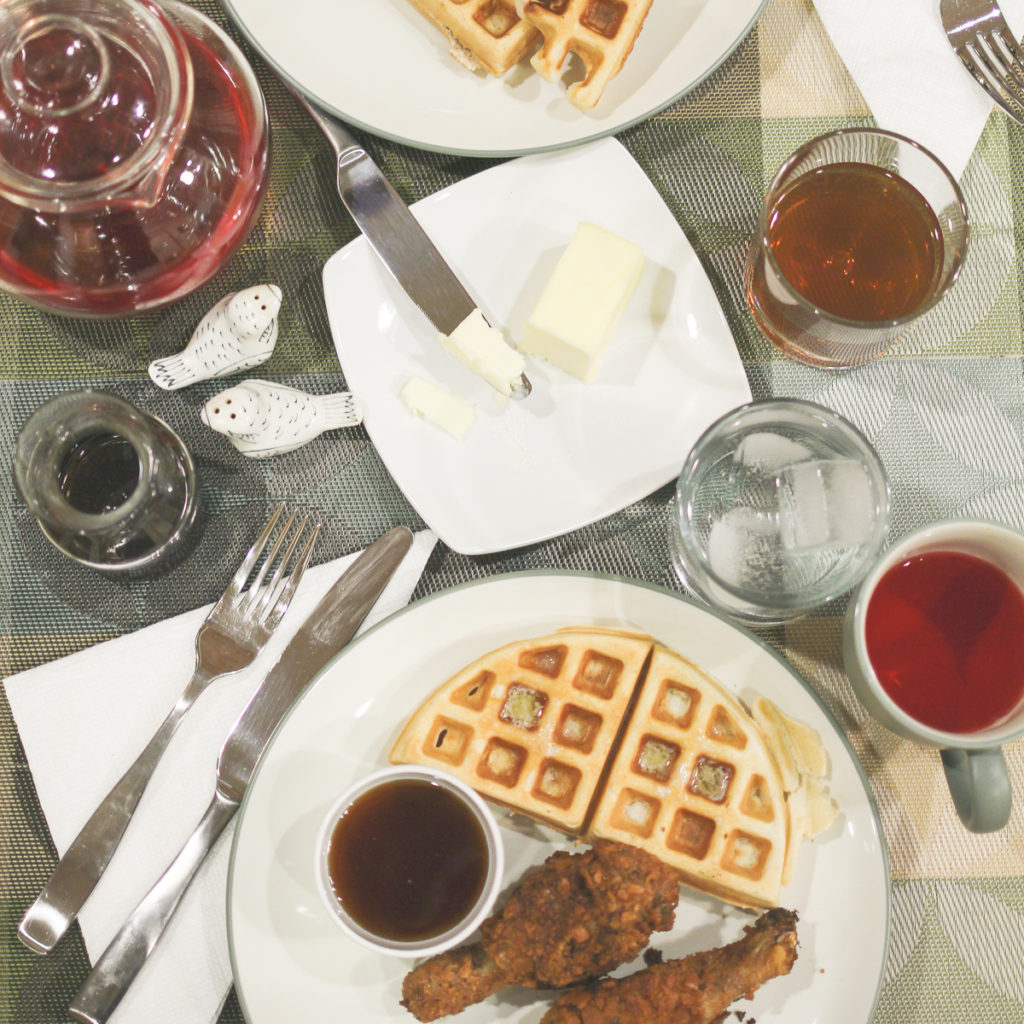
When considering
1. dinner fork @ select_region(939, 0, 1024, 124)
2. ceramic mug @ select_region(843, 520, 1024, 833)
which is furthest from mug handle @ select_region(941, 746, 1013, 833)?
dinner fork @ select_region(939, 0, 1024, 124)

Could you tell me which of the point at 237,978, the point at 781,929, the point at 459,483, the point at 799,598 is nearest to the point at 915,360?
the point at 799,598

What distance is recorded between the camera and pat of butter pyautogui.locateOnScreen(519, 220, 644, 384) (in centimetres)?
124

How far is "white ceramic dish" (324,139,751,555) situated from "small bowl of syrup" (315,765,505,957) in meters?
0.36

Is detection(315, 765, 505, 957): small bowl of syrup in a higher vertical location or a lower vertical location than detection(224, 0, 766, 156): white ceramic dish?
lower

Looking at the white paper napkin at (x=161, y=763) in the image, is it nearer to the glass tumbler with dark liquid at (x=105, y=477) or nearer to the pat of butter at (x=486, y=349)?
the glass tumbler with dark liquid at (x=105, y=477)

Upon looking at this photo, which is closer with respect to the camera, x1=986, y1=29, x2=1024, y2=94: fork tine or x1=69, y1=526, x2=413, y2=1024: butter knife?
x1=69, y1=526, x2=413, y2=1024: butter knife

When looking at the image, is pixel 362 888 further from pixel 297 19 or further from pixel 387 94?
pixel 297 19

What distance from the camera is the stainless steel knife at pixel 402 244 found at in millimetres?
1297

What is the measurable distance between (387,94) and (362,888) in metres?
1.09

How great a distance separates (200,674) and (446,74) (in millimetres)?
916

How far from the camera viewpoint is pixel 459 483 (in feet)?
4.29

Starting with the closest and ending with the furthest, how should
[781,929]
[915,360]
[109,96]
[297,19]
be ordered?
[109,96], [781,929], [297,19], [915,360]

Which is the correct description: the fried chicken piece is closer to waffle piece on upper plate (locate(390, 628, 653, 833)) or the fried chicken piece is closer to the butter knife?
waffle piece on upper plate (locate(390, 628, 653, 833))

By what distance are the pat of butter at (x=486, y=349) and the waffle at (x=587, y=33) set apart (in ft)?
1.06
